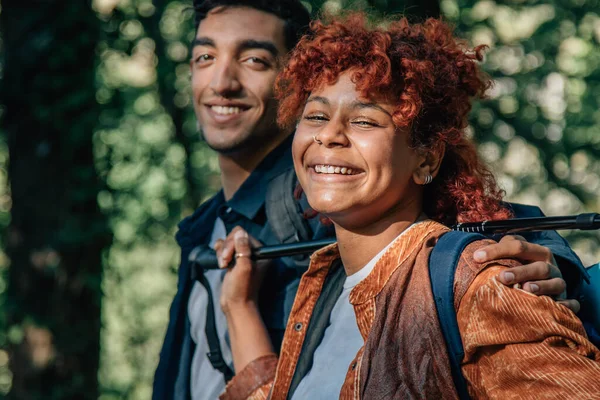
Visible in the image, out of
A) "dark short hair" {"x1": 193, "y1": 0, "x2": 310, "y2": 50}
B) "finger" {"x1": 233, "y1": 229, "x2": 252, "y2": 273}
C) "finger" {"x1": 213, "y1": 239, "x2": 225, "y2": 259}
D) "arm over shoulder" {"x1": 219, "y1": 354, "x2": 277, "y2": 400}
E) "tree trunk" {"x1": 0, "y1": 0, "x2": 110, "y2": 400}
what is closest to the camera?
"arm over shoulder" {"x1": 219, "y1": 354, "x2": 277, "y2": 400}

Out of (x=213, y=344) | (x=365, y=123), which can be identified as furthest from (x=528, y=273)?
(x=213, y=344)

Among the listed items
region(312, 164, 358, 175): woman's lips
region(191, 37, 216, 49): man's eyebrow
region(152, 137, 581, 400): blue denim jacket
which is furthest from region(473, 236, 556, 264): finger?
region(191, 37, 216, 49): man's eyebrow

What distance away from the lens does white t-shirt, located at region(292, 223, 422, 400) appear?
2719 mm

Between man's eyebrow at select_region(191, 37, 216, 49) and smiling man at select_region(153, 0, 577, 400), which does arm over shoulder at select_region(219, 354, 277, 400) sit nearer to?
smiling man at select_region(153, 0, 577, 400)

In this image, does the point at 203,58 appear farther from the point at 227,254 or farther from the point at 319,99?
the point at 319,99

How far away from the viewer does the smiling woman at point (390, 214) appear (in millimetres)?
2285

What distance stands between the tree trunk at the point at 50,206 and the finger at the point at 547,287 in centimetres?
386

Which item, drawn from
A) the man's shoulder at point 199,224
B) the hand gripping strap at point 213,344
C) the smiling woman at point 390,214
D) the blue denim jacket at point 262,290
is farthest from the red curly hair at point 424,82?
the man's shoulder at point 199,224

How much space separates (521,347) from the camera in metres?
2.19

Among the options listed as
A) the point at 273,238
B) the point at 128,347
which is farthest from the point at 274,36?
the point at 128,347

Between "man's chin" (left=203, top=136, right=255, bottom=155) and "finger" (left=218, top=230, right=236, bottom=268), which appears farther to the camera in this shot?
"man's chin" (left=203, top=136, right=255, bottom=155)

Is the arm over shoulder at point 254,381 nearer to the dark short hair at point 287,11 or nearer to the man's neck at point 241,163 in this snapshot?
the man's neck at point 241,163

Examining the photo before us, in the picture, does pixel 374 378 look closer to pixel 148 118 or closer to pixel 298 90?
pixel 298 90

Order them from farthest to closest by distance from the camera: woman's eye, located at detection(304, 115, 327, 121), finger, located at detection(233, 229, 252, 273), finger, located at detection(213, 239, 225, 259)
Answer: finger, located at detection(213, 239, 225, 259) < finger, located at detection(233, 229, 252, 273) < woman's eye, located at detection(304, 115, 327, 121)
